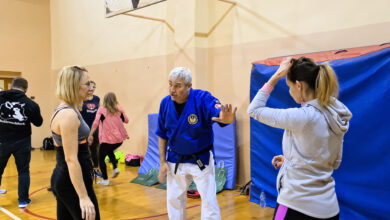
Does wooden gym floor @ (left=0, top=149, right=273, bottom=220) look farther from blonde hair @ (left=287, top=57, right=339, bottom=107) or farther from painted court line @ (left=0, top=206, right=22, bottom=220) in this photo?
blonde hair @ (left=287, top=57, right=339, bottom=107)

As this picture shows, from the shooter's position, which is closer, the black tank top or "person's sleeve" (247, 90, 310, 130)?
"person's sleeve" (247, 90, 310, 130)

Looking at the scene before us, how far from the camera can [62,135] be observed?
183cm

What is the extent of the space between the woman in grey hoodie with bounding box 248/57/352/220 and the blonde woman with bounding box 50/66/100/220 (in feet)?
3.46

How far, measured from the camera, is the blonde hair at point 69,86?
1951mm

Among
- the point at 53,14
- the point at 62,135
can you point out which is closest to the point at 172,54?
the point at 62,135

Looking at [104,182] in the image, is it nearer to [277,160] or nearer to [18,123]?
[18,123]

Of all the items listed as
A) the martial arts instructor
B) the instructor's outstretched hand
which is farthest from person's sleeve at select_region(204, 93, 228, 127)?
the instructor's outstretched hand

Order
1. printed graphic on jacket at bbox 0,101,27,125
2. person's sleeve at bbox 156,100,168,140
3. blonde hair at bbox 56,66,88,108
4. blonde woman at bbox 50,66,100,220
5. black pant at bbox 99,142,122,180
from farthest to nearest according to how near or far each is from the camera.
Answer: black pant at bbox 99,142,122,180, printed graphic on jacket at bbox 0,101,27,125, person's sleeve at bbox 156,100,168,140, blonde hair at bbox 56,66,88,108, blonde woman at bbox 50,66,100,220

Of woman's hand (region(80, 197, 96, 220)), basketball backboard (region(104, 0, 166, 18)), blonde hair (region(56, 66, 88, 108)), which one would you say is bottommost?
woman's hand (region(80, 197, 96, 220))

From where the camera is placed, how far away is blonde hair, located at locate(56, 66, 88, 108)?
1.95m

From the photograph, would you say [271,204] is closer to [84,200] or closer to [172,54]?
[84,200]

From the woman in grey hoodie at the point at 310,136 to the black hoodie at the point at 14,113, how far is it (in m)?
3.65

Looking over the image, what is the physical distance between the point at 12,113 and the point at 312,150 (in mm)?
4029

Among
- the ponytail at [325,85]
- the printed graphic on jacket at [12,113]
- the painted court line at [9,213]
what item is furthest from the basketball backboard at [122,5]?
the ponytail at [325,85]
